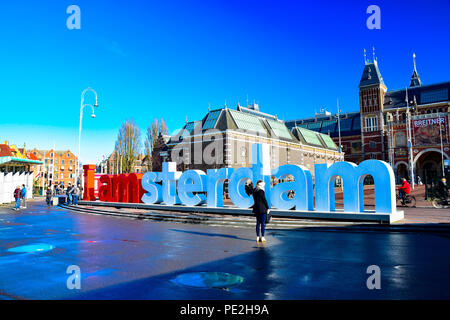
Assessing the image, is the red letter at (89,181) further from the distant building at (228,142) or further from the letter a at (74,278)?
the letter a at (74,278)

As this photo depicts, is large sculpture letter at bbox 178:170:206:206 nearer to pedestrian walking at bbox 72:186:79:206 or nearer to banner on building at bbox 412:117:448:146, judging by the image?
pedestrian walking at bbox 72:186:79:206

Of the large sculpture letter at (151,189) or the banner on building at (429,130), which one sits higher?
the banner on building at (429,130)

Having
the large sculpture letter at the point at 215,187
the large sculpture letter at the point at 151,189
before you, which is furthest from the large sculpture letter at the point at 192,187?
the large sculpture letter at the point at 151,189

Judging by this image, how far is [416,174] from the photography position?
5388 cm

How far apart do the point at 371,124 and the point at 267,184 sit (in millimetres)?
55739

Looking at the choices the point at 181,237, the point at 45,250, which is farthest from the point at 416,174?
the point at 45,250

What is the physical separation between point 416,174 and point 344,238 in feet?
174

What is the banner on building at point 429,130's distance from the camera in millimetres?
51438

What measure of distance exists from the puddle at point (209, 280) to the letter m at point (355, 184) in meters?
8.71

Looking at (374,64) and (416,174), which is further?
(374,64)

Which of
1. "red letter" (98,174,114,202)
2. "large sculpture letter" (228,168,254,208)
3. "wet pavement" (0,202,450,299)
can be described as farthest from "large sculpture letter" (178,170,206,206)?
"red letter" (98,174,114,202)

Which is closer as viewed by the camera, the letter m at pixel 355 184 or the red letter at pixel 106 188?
the letter m at pixel 355 184

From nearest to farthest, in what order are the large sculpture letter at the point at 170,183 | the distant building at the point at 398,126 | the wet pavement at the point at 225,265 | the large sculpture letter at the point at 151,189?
the wet pavement at the point at 225,265 < the large sculpture letter at the point at 170,183 < the large sculpture letter at the point at 151,189 < the distant building at the point at 398,126
